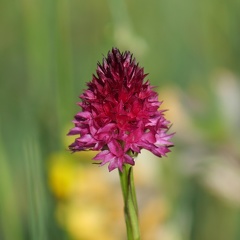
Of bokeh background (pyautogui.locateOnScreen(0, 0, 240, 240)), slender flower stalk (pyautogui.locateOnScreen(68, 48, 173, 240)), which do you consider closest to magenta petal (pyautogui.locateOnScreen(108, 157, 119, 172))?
slender flower stalk (pyautogui.locateOnScreen(68, 48, 173, 240))

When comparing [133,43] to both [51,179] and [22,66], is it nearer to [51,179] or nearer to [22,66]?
[51,179]

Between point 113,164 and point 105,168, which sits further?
point 105,168

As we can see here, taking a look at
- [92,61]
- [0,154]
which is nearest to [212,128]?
[0,154]

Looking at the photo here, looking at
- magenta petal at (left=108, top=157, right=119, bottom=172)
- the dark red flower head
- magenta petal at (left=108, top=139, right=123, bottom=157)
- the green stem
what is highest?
the dark red flower head

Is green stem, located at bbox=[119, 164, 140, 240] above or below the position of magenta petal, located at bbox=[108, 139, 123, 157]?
below

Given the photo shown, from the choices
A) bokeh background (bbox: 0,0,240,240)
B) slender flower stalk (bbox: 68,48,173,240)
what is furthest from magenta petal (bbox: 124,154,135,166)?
bokeh background (bbox: 0,0,240,240)

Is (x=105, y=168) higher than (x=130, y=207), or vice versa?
(x=105, y=168)

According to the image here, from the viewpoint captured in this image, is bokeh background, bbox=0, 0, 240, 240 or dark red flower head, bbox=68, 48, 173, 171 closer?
dark red flower head, bbox=68, 48, 173, 171

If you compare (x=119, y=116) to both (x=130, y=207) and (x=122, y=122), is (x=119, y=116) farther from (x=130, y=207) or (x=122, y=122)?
(x=130, y=207)

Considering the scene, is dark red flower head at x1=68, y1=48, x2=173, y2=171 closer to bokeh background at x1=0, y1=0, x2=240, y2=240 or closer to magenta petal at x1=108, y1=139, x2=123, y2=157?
magenta petal at x1=108, y1=139, x2=123, y2=157

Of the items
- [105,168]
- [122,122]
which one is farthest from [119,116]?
[105,168]
